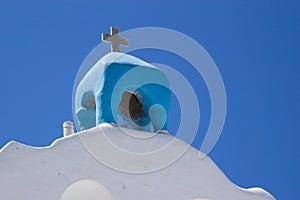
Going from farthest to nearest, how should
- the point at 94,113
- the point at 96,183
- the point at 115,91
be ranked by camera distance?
1. the point at 94,113
2. the point at 115,91
3. the point at 96,183

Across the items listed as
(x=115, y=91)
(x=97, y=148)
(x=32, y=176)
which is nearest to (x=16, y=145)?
(x=32, y=176)

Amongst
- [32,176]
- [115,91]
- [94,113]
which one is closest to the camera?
[32,176]

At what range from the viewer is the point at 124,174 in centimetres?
1002

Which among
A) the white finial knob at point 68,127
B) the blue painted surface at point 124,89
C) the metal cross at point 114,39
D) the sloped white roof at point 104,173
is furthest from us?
the metal cross at point 114,39

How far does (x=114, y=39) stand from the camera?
38.9 feet

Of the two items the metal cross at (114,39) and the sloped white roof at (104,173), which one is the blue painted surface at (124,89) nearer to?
the metal cross at (114,39)

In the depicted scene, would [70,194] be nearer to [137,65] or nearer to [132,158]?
[132,158]

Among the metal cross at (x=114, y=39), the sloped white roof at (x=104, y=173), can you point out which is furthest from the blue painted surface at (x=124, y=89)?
the sloped white roof at (x=104, y=173)

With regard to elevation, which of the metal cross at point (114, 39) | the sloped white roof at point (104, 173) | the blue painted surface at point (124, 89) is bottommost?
the sloped white roof at point (104, 173)

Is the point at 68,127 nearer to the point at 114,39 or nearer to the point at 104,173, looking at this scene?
the point at 114,39

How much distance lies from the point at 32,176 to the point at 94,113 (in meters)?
2.68

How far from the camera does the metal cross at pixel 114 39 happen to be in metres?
11.8

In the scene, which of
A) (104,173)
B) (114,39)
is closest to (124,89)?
(114,39)

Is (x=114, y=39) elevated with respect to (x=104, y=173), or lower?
elevated
